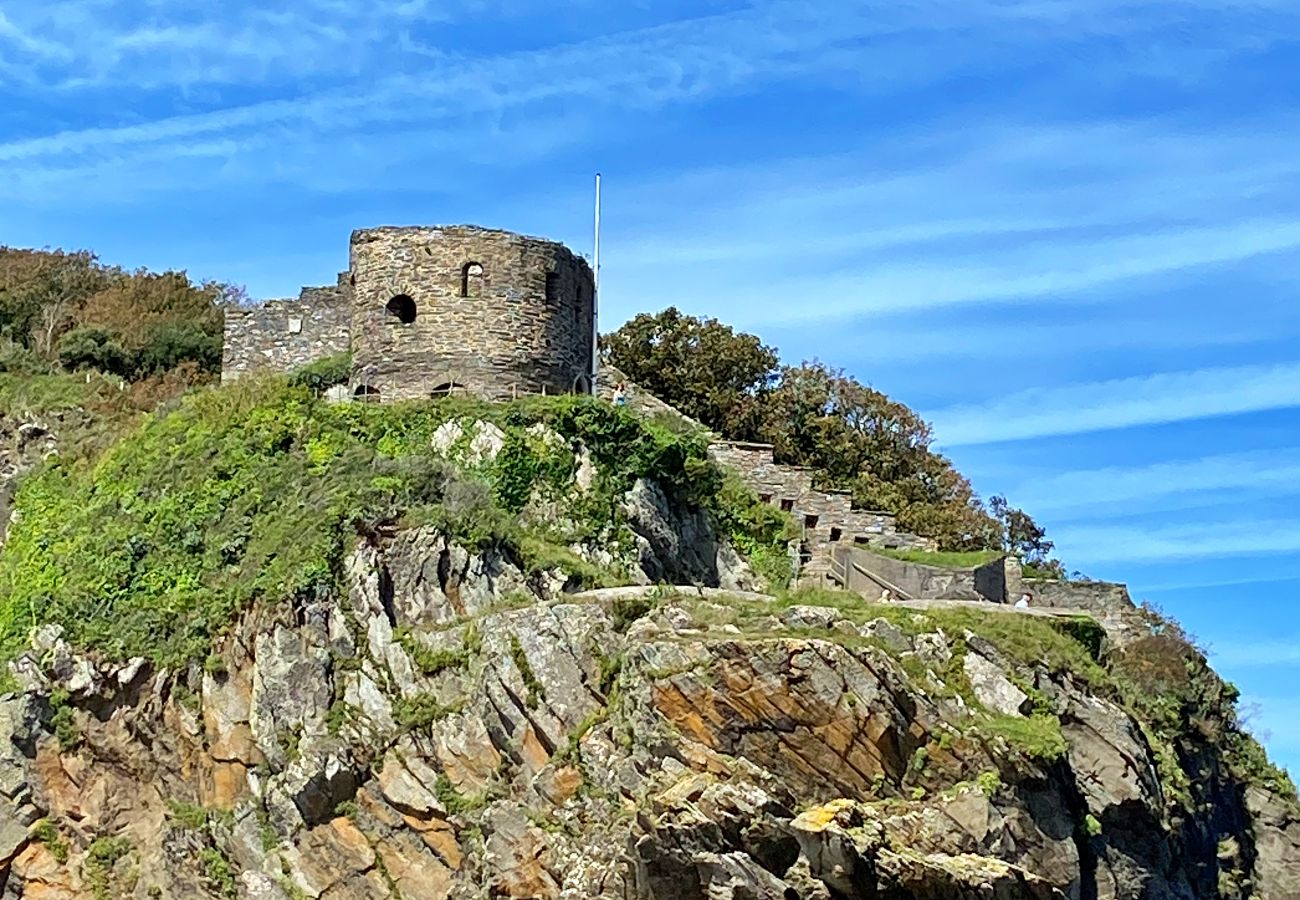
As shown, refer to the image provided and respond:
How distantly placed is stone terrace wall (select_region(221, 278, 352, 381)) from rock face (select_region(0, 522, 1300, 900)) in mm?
7318

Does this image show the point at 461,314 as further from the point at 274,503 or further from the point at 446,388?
the point at 274,503

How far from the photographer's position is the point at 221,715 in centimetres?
3928

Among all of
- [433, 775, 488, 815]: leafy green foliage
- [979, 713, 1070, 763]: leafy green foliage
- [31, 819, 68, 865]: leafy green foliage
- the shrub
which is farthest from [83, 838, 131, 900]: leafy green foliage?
the shrub

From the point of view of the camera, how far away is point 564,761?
3638 centimetres

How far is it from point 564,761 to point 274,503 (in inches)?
313

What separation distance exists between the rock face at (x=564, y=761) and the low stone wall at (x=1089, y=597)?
5.18 meters

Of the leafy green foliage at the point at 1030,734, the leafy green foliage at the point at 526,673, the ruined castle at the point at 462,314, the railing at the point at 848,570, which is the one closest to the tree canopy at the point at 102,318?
the ruined castle at the point at 462,314

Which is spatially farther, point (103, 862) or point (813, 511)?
point (813, 511)

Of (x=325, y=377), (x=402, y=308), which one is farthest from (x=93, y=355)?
(x=402, y=308)

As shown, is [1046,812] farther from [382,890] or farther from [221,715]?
[221,715]

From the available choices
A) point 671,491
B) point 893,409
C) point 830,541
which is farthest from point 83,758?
point 893,409

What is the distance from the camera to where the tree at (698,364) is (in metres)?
52.4

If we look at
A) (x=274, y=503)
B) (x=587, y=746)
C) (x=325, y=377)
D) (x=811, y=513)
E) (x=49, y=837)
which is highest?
(x=325, y=377)

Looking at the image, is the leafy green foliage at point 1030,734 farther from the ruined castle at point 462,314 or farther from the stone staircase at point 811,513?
the ruined castle at point 462,314
